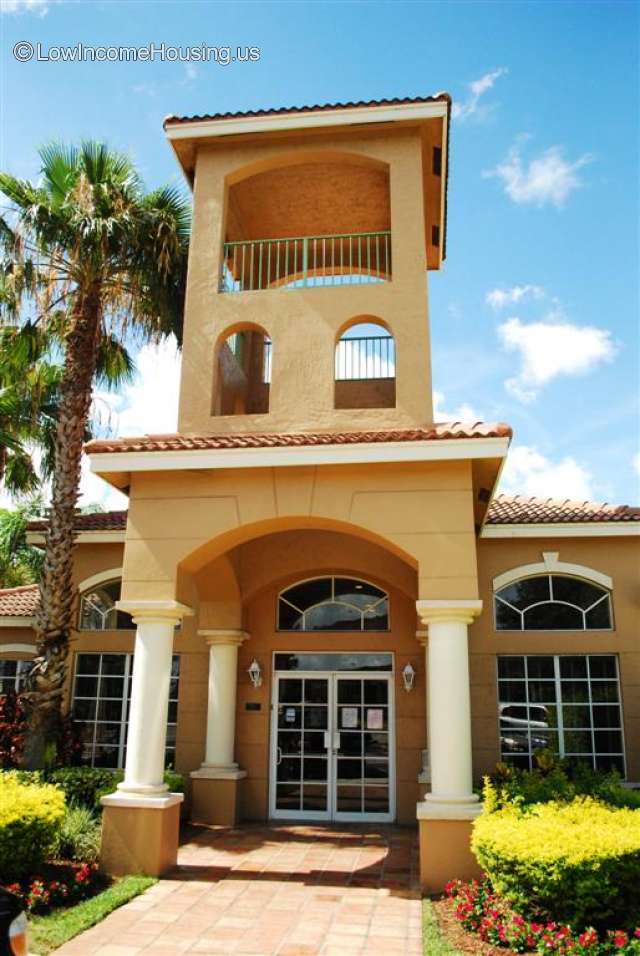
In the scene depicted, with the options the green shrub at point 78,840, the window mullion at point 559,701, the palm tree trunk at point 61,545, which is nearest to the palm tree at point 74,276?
the palm tree trunk at point 61,545

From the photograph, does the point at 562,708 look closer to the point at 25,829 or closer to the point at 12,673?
the point at 25,829

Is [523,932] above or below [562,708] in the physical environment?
below

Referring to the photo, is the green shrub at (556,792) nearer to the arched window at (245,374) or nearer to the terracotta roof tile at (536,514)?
the terracotta roof tile at (536,514)

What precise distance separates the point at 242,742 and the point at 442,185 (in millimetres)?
10159

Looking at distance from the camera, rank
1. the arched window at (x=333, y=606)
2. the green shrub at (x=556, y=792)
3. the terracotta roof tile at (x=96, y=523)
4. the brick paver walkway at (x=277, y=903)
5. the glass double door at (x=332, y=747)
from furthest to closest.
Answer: the terracotta roof tile at (x=96, y=523)
the arched window at (x=333, y=606)
the glass double door at (x=332, y=747)
the green shrub at (x=556, y=792)
the brick paver walkway at (x=277, y=903)

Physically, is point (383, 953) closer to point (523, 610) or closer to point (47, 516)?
point (523, 610)

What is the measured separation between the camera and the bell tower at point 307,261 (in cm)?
1119

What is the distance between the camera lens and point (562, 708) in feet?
42.3

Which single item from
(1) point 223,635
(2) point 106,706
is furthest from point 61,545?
(2) point 106,706

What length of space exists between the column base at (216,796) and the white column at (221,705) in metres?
0.02

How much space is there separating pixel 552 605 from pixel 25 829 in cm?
900

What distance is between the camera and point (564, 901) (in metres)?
6.50

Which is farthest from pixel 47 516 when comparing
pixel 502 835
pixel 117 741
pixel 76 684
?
pixel 502 835

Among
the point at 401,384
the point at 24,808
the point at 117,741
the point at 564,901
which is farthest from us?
the point at 117,741
